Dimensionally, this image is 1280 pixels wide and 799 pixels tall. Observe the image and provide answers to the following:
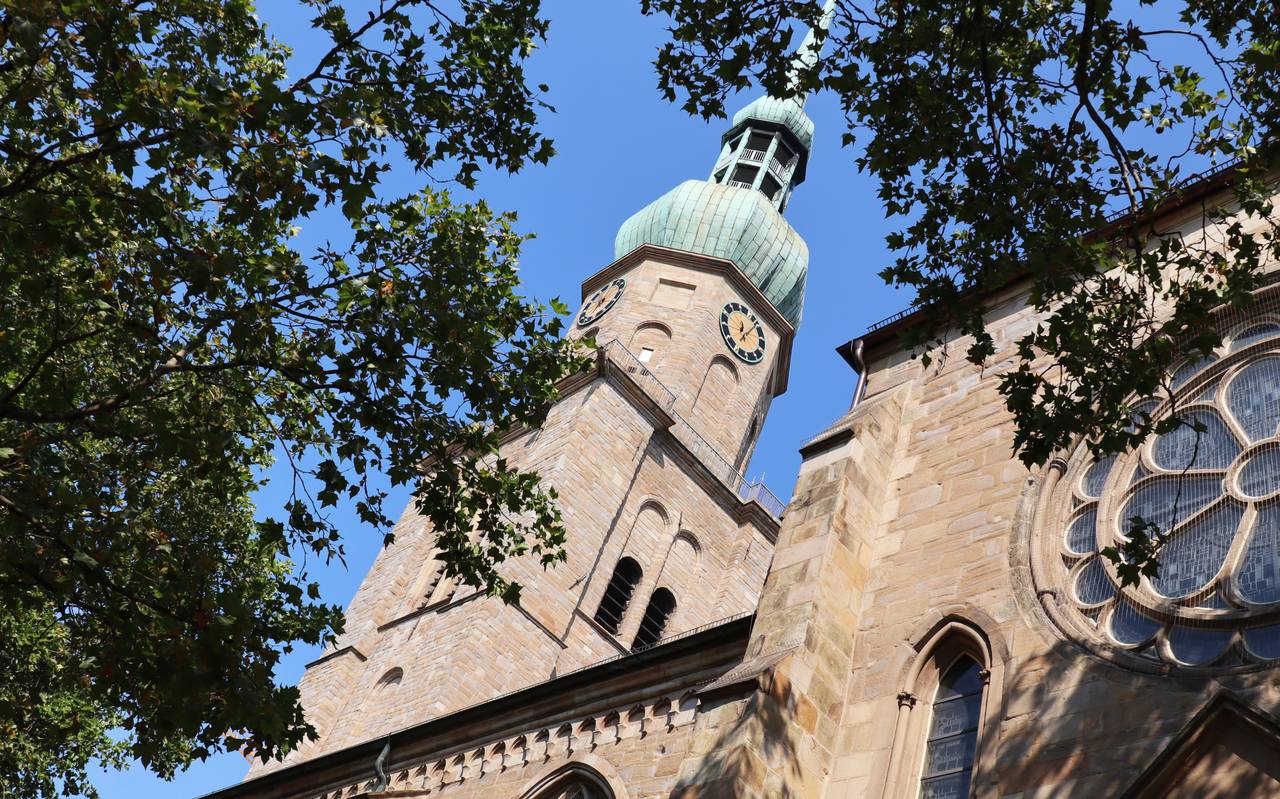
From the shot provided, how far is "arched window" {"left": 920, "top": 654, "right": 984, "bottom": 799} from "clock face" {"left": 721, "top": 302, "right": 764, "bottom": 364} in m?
26.3

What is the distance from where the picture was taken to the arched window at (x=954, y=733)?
34.6 feet

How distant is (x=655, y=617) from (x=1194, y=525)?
22.3 meters

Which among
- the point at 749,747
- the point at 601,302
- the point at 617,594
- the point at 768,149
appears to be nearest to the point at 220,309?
the point at 749,747

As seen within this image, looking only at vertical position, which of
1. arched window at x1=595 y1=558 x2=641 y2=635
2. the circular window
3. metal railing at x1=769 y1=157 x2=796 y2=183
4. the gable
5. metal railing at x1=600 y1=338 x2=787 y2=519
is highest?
metal railing at x1=769 y1=157 x2=796 y2=183

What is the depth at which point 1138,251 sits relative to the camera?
9219 mm

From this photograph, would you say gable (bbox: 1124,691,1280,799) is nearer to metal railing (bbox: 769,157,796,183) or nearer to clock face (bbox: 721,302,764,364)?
clock face (bbox: 721,302,764,364)

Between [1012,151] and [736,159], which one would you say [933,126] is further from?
→ [736,159]

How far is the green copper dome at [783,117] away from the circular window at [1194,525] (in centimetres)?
3472

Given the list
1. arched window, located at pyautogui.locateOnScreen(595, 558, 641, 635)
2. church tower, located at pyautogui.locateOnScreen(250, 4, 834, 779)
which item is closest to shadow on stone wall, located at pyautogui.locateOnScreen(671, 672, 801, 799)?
church tower, located at pyautogui.locateOnScreen(250, 4, 834, 779)

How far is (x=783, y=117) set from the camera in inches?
1791

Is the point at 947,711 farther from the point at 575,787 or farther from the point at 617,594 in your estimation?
the point at 617,594

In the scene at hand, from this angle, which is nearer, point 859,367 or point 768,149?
point 859,367

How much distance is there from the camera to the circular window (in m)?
9.88

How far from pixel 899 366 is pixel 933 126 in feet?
16.8
